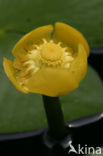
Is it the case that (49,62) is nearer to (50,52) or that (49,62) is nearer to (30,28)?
(50,52)

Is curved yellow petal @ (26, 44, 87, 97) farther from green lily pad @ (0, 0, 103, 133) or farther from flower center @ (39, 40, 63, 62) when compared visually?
green lily pad @ (0, 0, 103, 133)

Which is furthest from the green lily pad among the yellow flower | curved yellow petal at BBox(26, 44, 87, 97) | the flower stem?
curved yellow petal at BBox(26, 44, 87, 97)

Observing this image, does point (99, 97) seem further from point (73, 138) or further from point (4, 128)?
point (4, 128)

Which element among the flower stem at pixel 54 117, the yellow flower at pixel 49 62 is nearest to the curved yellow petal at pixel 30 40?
the yellow flower at pixel 49 62

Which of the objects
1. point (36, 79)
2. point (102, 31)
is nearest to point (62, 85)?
point (36, 79)

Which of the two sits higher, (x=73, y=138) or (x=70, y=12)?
(x=70, y=12)
